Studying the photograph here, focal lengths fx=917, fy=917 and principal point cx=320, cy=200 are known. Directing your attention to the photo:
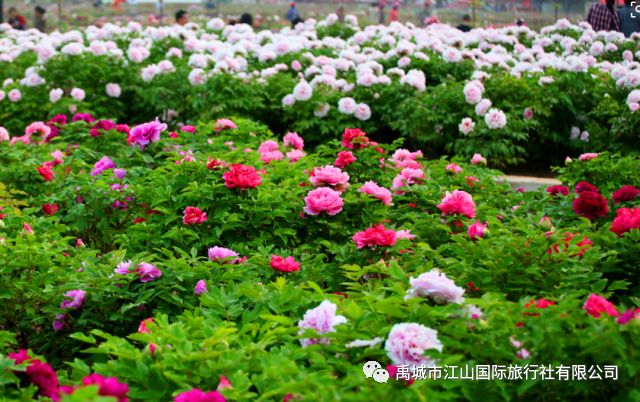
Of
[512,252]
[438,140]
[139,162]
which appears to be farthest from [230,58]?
[512,252]

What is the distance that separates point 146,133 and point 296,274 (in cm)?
182

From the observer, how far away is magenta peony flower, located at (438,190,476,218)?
3.96 meters

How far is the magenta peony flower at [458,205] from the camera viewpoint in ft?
13.0

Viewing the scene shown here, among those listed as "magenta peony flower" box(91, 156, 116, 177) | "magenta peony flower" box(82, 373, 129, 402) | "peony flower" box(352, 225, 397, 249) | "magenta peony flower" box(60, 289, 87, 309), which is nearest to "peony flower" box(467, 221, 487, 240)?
"peony flower" box(352, 225, 397, 249)

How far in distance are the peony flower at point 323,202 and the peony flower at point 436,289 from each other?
55.1 inches

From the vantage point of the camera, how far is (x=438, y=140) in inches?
293

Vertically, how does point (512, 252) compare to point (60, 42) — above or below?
above

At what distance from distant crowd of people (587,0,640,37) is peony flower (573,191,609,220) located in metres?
8.17

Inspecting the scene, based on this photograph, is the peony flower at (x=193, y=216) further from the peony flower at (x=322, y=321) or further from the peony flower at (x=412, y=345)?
the peony flower at (x=412, y=345)

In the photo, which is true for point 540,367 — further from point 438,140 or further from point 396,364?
point 438,140

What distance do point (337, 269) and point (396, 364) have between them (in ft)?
4.58

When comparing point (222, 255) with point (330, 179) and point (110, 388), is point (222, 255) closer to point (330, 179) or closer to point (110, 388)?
point (330, 179)


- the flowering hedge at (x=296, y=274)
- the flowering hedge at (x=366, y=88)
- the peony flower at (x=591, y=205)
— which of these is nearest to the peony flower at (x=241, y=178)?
the flowering hedge at (x=296, y=274)

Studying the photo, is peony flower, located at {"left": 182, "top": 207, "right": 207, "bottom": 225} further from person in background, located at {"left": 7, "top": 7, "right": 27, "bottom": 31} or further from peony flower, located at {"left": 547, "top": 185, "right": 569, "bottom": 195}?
person in background, located at {"left": 7, "top": 7, "right": 27, "bottom": 31}
